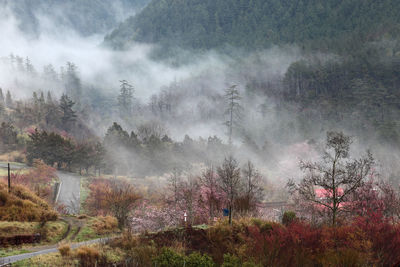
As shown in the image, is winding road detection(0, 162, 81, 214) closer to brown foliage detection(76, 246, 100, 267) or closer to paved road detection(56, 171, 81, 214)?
paved road detection(56, 171, 81, 214)

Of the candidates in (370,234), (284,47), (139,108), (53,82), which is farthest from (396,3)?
(370,234)

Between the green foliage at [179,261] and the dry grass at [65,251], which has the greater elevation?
the green foliage at [179,261]

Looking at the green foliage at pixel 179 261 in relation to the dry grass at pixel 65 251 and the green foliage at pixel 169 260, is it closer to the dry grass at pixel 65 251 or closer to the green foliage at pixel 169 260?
the green foliage at pixel 169 260

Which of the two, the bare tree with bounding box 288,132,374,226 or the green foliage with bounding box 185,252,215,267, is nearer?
the green foliage with bounding box 185,252,215,267

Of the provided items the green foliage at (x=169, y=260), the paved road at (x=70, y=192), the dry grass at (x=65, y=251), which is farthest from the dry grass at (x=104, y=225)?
the paved road at (x=70, y=192)

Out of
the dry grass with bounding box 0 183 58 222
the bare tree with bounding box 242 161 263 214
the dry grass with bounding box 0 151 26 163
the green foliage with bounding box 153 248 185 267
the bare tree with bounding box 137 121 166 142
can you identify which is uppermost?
the bare tree with bounding box 137 121 166 142

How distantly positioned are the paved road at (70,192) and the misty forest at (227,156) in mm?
446

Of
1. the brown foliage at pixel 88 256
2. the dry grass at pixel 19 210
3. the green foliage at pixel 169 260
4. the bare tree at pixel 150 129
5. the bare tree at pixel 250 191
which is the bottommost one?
the brown foliage at pixel 88 256

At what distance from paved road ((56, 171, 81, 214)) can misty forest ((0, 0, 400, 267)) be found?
45 centimetres

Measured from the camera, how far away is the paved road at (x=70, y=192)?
127 ft

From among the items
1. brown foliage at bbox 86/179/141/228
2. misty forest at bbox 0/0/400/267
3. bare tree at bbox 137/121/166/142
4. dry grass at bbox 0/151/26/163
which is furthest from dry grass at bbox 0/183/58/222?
bare tree at bbox 137/121/166/142

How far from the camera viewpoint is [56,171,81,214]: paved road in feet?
127

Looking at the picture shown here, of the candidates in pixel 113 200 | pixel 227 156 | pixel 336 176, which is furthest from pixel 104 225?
pixel 227 156

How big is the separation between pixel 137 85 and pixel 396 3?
432ft
